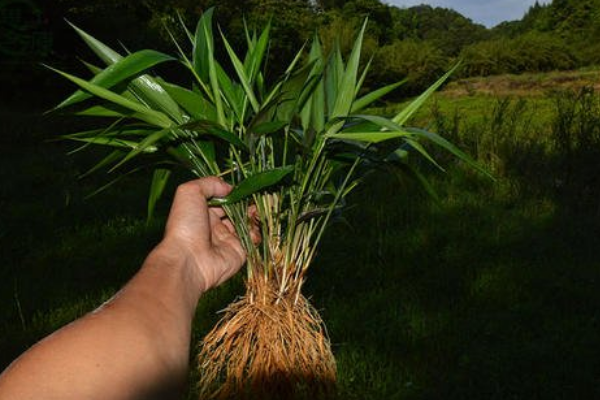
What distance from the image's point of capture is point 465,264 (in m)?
3.98

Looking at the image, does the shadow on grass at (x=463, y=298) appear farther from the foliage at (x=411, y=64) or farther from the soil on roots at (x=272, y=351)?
the foliage at (x=411, y=64)

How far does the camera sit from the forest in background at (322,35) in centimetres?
1114

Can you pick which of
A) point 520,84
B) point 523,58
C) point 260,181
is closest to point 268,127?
point 260,181

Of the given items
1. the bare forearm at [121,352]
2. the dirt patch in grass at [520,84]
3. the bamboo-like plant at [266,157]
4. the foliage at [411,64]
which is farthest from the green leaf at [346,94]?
the foliage at [411,64]

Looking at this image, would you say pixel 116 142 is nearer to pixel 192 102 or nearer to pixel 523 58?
pixel 192 102

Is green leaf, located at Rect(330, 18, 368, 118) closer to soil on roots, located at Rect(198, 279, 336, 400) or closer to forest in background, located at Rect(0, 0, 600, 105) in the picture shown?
soil on roots, located at Rect(198, 279, 336, 400)

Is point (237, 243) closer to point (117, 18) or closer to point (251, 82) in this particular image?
point (251, 82)

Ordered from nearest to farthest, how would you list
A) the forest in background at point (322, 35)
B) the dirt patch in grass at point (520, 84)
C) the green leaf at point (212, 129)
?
the green leaf at point (212, 129) < the forest in background at point (322, 35) < the dirt patch in grass at point (520, 84)

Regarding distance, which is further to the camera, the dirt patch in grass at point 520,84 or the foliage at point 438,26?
the foliage at point 438,26

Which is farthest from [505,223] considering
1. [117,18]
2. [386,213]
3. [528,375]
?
[117,18]

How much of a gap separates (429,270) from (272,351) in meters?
2.49

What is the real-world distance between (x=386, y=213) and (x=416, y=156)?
202 cm

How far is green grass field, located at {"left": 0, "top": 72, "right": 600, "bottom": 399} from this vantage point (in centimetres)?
282

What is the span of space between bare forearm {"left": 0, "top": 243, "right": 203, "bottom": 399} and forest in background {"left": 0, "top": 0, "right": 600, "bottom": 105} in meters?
2.52
